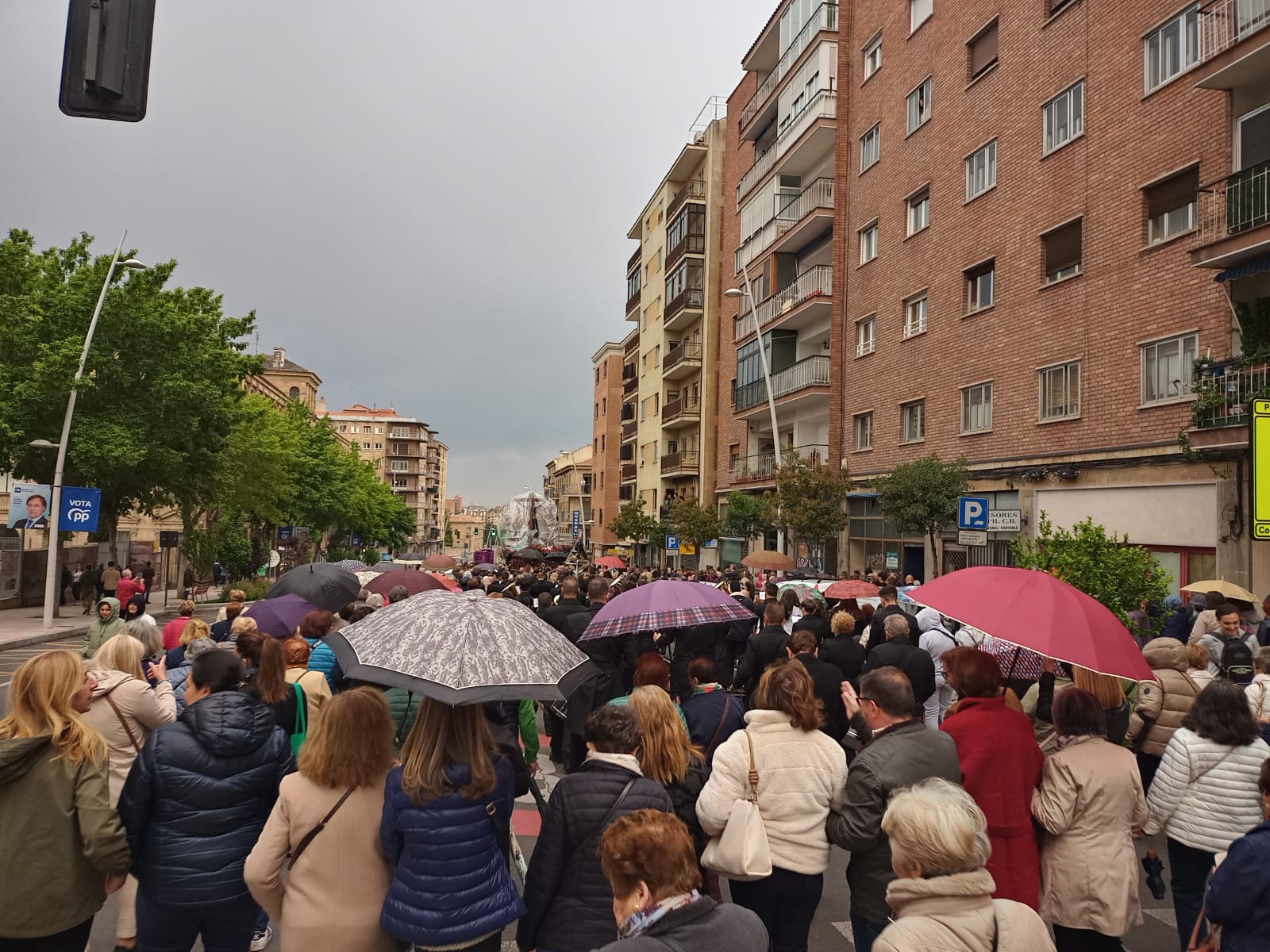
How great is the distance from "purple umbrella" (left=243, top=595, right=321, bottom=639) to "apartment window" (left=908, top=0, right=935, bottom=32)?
2468cm

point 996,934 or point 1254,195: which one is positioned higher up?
point 1254,195

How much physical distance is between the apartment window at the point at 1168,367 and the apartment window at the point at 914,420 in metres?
7.99

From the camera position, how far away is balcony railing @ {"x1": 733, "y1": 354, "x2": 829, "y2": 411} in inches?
1224

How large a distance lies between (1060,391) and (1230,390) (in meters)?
5.13

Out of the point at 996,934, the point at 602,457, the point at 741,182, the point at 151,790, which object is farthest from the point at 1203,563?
the point at 602,457

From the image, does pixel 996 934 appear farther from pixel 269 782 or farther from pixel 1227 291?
pixel 1227 291

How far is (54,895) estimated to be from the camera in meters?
3.55

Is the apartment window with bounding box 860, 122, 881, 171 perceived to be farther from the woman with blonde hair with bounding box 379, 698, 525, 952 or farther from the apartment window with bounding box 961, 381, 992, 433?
the woman with blonde hair with bounding box 379, 698, 525, 952

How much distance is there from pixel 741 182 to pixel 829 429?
15.1 meters

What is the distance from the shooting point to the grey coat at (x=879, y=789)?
3.94 metres

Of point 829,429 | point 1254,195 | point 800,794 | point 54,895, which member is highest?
point 1254,195

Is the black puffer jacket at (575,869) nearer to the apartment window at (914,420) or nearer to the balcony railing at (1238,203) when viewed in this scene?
the balcony railing at (1238,203)

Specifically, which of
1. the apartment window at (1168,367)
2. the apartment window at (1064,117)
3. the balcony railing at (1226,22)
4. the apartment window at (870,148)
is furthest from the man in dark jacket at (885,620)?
the apartment window at (870,148)

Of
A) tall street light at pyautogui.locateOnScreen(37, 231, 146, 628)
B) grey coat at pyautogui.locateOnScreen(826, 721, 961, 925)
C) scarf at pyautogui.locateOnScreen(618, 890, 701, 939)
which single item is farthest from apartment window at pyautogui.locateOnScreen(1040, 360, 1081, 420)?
tall street light at pyautogui.locateOnScreen(37, 231, 146, 628)
